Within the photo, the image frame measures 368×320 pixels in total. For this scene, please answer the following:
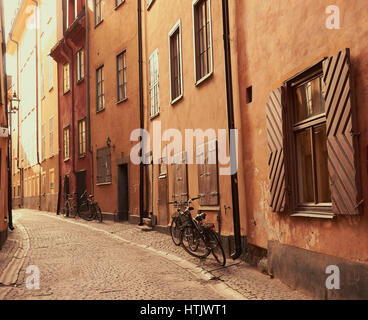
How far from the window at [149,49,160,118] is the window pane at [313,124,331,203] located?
8.40 metres

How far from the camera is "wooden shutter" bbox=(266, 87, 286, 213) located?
700 centimetres

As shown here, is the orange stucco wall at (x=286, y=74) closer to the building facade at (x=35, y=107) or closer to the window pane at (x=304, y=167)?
the window pane at (x=304, y=167)

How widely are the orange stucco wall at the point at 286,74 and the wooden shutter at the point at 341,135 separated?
83 mm

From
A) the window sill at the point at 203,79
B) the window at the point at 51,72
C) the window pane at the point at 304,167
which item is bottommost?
the window pane at the point at 304,167

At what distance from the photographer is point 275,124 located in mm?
7223

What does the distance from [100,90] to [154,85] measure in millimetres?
5482

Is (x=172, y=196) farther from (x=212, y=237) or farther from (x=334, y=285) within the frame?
(x=334, y=285)

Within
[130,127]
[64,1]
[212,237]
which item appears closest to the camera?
[212,237]

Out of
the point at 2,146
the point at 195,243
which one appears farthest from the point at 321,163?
the point at 2,146

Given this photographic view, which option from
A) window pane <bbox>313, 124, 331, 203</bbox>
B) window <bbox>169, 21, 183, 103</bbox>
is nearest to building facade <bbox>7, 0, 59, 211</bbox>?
window <bbox>169, 21, 183, 103</bbox>

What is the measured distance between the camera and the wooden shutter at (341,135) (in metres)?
5.18

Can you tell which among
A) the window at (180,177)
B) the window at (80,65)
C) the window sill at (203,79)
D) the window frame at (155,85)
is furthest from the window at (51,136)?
the window sill at (203,79)

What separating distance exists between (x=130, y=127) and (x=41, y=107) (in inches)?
568

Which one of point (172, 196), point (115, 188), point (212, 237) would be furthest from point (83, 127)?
point (212, 237)
